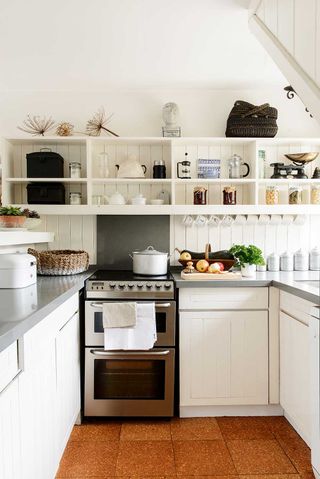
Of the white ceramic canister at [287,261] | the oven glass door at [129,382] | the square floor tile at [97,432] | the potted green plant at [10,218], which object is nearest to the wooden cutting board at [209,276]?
the oven glass door at [129,382]

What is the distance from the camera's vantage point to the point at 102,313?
104 inches

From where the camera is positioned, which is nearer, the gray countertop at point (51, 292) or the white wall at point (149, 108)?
the gray countertop at point (51, 292)

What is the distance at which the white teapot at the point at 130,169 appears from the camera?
3100 millimetres

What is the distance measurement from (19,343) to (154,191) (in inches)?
85.8

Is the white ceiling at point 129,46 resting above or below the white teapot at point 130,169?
above

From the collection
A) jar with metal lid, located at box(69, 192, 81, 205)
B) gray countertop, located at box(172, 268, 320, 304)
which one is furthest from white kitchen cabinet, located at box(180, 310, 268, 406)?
jar with metal lid, located at box(69, 192, 81, 205)

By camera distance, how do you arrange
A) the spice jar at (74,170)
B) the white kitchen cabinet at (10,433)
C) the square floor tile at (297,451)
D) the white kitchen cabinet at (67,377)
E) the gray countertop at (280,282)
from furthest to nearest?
the spice jar at (74,170) < the gray countertop at (280,282) < the square floor tile at (297,451) < the white kitchen cabinet at (67,377) < the white kitchen cabinet at (10,433)

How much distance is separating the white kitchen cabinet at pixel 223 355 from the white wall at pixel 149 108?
1606 millimetres

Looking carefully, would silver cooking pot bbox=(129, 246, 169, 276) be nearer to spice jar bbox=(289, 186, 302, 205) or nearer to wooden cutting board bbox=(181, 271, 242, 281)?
wooden cutting board bbox=(181, 271, 242, 281)

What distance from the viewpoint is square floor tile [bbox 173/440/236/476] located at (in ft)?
6.89

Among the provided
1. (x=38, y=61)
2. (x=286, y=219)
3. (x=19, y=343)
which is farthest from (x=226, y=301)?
(x=38, y=61)

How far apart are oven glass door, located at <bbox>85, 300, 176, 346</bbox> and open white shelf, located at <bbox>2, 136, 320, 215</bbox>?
31.7 inches

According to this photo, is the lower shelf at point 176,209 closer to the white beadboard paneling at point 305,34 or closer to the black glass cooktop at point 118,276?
the black glass cooktop at point 118,276

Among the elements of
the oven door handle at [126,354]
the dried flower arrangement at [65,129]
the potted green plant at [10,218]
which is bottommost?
the oven door handle at [126,354]
